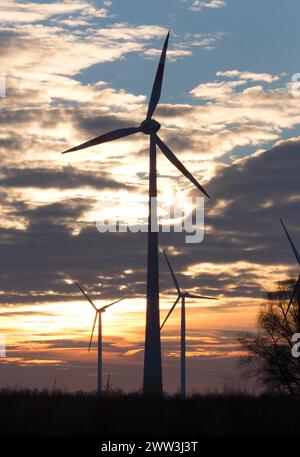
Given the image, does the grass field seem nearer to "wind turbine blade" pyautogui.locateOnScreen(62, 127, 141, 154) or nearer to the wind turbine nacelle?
"wind turbine blade" pyautogui.locateOnScreen(62, 127, 141, 154)

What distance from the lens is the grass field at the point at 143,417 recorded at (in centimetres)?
3509

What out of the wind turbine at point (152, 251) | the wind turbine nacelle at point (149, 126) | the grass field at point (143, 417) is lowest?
the grass field at point (143, 417)

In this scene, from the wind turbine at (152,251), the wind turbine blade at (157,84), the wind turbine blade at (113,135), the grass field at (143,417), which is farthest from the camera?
the wind turbine blade at (157,84)

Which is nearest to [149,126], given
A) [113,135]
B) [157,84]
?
[113,135]

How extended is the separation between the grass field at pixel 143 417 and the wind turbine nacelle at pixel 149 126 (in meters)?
25.3

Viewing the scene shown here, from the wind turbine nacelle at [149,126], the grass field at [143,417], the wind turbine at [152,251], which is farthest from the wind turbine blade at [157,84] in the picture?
the grass field at [143,417]

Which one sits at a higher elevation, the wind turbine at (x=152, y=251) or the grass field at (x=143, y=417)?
the wind turbine at (x=152, y=251)

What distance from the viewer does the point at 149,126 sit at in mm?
66688

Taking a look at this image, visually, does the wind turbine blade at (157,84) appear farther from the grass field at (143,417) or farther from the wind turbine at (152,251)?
the grass field at (143,417)

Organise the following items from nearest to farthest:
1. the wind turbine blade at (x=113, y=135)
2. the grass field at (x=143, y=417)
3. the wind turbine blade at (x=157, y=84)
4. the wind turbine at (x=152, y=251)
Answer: the grass field at (x=143, y=417), the wind turbine at (x=152, y=251), the wind turbine blade at (x=113, y=135), the wind turbine blade at (x=157, y=84)

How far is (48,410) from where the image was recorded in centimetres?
4022

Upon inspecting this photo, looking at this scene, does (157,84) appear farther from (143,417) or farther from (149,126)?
(143,417)
